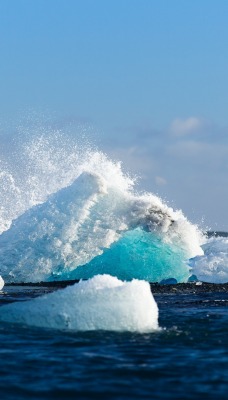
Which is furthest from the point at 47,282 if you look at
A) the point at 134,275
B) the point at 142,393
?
the point at 142,393

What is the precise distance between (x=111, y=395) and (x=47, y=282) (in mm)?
21113

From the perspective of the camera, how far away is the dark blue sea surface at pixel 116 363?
10188mm

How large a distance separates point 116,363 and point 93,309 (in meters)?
3.52

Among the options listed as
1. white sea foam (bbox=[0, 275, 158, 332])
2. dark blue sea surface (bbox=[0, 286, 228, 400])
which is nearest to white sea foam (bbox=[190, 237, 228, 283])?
dark blue sea surface (bbox=[0, 286, 228, 400])

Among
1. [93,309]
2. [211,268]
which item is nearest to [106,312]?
[93,309]

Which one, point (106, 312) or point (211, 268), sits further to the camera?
point (211, 268)

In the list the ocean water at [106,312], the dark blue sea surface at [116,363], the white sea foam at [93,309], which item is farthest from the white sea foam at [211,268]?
the white sea foam at [93,309]

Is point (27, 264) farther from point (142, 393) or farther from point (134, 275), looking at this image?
point (142, 393)

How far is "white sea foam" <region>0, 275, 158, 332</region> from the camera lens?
50.5 feet

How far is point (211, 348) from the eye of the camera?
45.8ft

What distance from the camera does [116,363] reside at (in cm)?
1200

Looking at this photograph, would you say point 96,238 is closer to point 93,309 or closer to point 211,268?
point 211,268

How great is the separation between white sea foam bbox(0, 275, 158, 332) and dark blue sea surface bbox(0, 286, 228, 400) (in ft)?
1.18

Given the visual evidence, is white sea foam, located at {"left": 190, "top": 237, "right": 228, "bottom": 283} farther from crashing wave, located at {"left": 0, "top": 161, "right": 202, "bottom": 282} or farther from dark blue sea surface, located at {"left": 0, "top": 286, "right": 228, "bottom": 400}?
dark blue sea surface, located at {"left": 0, "top": 286, "right": 228, "bottom": 400}
